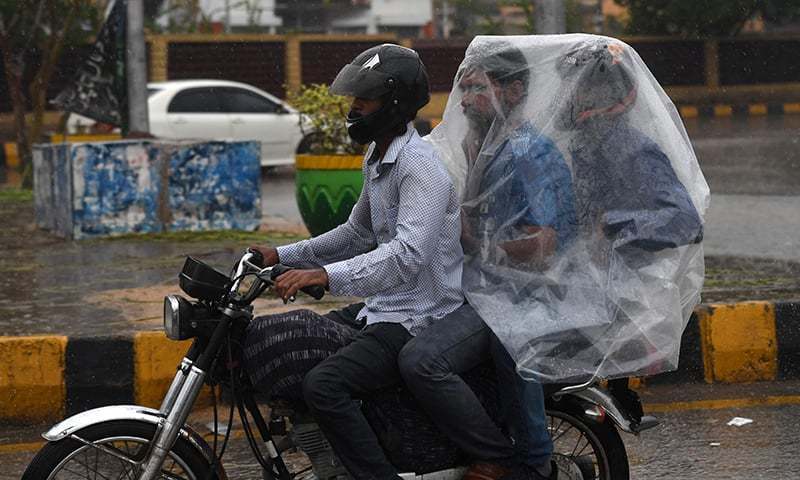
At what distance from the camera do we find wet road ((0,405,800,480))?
4.79m

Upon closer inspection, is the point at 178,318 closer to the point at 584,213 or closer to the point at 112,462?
the point at 112,462

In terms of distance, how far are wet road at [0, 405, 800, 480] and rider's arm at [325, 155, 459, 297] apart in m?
1.46

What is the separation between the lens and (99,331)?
6.10m

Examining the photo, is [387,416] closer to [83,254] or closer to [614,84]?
[614,84]

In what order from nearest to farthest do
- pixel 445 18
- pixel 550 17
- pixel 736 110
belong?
pixel 550 17
pixel 736 110
pixel 445 18

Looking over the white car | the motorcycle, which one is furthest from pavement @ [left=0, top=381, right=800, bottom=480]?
the white car

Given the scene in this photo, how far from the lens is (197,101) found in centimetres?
1884

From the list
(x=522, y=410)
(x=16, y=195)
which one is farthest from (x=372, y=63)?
(x=16, y=195)

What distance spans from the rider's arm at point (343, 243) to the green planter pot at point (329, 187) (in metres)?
4.14

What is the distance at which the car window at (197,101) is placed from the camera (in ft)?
61.1

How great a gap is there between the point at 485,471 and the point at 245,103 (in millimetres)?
15759

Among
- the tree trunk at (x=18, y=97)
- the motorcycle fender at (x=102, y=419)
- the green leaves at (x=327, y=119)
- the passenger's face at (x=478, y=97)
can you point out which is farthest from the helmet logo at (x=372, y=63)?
the tree trunk at (x=18, y=97)

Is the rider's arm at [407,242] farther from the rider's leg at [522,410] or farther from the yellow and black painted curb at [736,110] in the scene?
the yellow and black painted curb at [736,110]

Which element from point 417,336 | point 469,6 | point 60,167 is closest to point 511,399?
point 417,336
